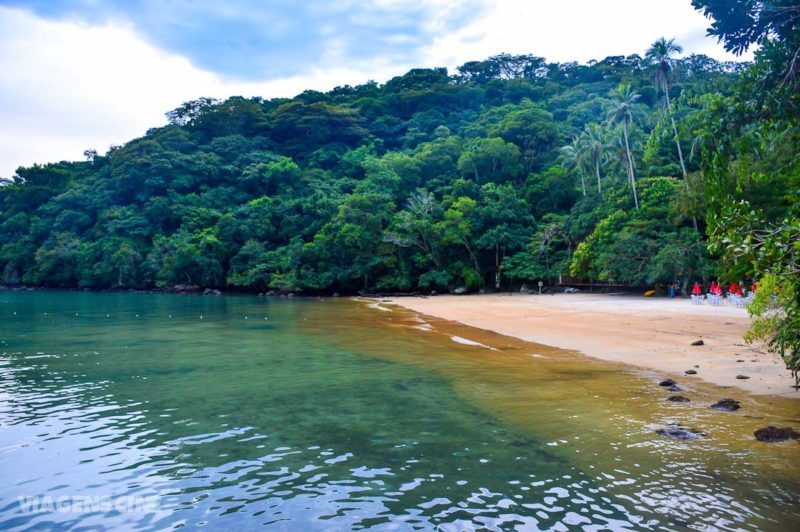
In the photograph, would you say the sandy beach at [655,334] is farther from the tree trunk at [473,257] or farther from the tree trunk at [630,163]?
the tree trunk at [473,257]

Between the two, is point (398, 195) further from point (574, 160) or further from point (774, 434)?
point (774, 434)

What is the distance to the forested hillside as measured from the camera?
131 ft

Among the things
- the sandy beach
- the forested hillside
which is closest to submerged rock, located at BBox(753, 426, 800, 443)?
the sandy beach

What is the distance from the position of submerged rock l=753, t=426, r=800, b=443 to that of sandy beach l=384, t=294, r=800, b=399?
2432 mm

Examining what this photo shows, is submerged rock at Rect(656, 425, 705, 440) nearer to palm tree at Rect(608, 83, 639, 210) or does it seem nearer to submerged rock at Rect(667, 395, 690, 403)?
submerged rock at Rect(667, 395, 690, 403)

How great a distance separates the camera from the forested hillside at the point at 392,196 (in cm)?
3988

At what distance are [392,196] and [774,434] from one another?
48.3 meters

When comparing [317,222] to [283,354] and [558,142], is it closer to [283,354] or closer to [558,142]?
[558,142]

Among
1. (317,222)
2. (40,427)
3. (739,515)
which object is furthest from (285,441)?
(317,222)

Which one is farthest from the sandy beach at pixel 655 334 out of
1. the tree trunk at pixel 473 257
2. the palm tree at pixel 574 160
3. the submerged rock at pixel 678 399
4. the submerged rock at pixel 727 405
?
the palm tree at pixel 574 160

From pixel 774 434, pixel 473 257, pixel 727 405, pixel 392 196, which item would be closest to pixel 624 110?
pixel 473 257

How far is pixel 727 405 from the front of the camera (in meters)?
8.42

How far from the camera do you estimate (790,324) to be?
7016 millimetres

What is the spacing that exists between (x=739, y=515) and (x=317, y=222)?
2027 inches
